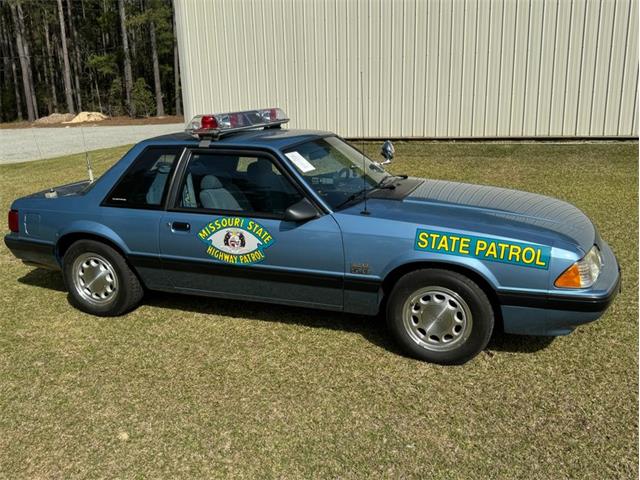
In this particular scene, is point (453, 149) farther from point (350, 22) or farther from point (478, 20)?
point (350, 22)

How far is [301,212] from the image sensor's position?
3.68m

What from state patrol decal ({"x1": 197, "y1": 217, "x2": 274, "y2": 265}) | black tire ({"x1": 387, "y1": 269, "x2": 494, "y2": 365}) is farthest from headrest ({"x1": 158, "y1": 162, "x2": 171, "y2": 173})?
black tire ({"x1": 387, "y1": 269, "x2": 494, "y2": 365})

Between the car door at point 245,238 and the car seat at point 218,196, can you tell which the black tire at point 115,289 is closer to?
the car door at point 245,238

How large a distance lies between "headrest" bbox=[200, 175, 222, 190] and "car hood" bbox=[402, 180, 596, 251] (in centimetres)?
139

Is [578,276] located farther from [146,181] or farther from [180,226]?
[146,181]

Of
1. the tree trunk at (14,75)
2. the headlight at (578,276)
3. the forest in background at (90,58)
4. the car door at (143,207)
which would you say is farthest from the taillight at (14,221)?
the tree trunk at (14,75)

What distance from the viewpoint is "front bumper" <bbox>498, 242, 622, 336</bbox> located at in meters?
3.28

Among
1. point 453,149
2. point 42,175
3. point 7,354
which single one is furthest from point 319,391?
point 42,175

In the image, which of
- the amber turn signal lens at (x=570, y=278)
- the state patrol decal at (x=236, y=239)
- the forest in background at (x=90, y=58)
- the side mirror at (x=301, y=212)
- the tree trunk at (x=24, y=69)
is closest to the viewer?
the amber turn signal lens at (x=570, y=278)

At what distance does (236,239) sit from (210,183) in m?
0.51

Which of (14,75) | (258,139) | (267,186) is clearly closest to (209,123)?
(258,139)

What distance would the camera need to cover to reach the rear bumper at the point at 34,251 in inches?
186

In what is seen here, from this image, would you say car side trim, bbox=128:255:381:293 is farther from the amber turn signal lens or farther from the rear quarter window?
the amber turn signal lens

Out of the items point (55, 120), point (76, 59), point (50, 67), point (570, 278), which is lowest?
point (55, 120)
